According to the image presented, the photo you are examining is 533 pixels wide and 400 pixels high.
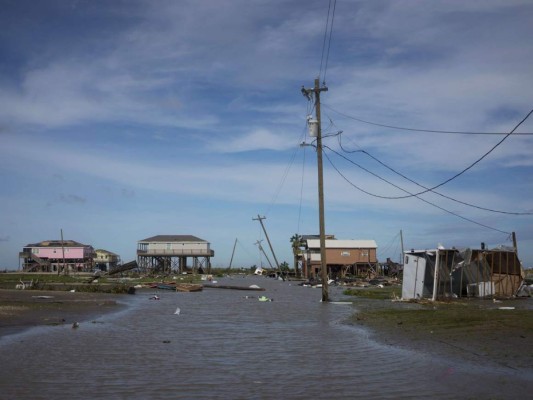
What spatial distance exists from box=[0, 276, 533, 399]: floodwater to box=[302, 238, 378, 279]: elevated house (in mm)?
68559

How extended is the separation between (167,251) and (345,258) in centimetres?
3705

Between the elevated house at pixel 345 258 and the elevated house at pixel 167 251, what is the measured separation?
24817 mm

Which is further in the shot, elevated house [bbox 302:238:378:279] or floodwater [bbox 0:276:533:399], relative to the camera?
elevated house [bbox 302:238:378:279]

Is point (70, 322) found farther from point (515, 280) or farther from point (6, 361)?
point (515, 280)

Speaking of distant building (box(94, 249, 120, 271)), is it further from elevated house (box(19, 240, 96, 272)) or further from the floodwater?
the floodwater

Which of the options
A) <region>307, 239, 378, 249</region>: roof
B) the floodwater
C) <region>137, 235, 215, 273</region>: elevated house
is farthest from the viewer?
<region>137, 235, 215, 273</region>: elevated house

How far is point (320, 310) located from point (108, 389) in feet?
55.1

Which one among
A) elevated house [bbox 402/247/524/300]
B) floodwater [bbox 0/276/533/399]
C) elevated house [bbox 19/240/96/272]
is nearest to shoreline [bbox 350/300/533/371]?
floodwater [bbox 0/276/533/399]

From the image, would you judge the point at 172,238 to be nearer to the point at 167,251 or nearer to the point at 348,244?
the point at 167,251

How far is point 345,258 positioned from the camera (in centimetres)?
8425

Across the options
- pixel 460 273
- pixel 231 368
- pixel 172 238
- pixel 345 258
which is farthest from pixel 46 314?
pixel 172 238

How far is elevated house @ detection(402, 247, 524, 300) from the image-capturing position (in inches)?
1029

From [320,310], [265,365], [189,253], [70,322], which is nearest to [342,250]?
[189,253]

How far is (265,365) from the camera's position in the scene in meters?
10.3
